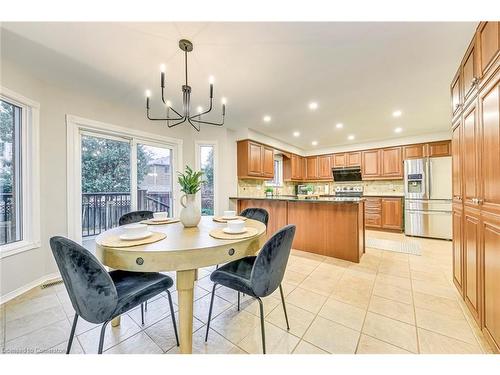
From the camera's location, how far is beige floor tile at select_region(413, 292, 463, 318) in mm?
1770

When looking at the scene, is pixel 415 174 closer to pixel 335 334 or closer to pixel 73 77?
pixel 335 334

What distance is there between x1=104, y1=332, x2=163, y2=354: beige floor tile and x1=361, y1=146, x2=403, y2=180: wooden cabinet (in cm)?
574

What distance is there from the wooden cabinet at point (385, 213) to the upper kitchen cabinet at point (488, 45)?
3.91 meters

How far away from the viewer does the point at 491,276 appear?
1.34 metres

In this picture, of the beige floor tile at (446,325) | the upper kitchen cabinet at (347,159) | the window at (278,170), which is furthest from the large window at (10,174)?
the upper kitchen cabinet at (347,159)

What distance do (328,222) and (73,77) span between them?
3.80 m

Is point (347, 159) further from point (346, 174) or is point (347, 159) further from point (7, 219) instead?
point (7, 219)

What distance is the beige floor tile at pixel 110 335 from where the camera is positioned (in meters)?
1.42

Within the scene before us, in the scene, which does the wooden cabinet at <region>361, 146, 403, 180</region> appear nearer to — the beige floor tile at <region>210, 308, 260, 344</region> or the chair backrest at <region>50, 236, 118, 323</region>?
the beige floor tile at <region>210, 308, 260, 344</region>

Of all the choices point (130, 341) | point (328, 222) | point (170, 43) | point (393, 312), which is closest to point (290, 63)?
point (170, 43)

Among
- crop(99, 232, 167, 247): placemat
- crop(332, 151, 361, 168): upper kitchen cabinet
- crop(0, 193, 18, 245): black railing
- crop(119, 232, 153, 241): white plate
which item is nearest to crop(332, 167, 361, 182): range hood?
crop(332, 151, 361, 168): upper kitchen cabinet

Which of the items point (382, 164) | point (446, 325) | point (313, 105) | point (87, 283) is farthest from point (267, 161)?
point (87, 283)

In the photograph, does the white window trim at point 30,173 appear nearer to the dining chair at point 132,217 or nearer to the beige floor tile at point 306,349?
the dining chair at point 132,217

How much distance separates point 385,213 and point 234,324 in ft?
15.6
